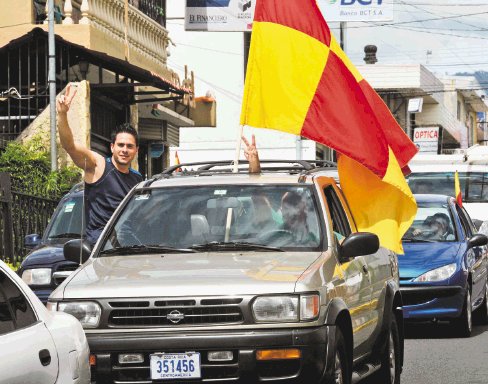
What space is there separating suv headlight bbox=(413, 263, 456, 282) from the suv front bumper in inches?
276

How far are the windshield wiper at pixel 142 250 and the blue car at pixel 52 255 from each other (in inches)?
118

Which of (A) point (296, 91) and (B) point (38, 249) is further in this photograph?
(B) point (38, 249)

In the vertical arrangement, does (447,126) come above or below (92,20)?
below

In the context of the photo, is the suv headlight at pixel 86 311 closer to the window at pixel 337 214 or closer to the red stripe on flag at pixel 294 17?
the window at pixel 337 214

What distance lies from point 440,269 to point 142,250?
6539mm

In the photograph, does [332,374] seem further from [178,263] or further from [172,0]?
[172,0]

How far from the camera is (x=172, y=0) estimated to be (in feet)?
205

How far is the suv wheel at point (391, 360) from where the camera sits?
1029cm

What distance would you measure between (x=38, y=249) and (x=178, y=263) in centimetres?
533

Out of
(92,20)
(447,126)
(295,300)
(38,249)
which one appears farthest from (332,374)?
(447,126)

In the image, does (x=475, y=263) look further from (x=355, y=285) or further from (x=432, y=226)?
(x=355, y=285)

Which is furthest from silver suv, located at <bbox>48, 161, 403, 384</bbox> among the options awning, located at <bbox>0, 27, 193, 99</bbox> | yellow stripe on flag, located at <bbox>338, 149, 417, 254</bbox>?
awning, located at <bbox>0, 27, 193, 99</bbox>

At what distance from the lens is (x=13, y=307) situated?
604 centimetres

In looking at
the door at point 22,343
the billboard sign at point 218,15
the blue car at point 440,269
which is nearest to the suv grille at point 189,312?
the door at point 22,343
